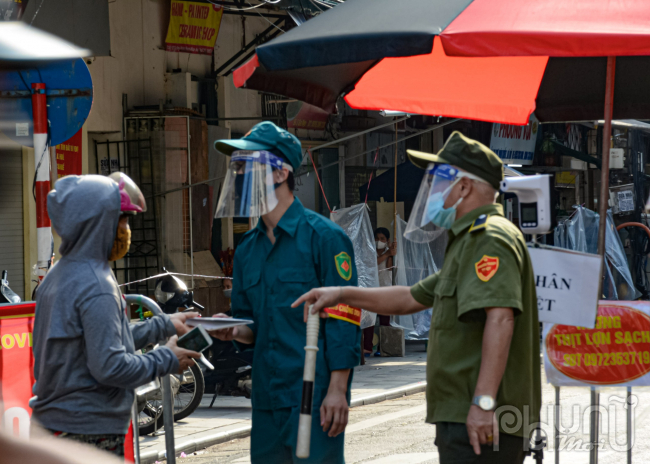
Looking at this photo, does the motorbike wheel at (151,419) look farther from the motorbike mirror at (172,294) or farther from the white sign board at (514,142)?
the white sign board at (514,142)

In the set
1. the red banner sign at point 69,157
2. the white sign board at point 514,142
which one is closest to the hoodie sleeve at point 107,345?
the red banner sign at point 69,157

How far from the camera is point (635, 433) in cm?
739

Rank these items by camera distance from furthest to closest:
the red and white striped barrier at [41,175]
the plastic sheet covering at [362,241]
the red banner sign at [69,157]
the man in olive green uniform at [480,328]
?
1. the plastic sheet covering at [362,241]
2. the red banner sign at [69,157]
3. the red and white striped barrier at [41,175]
4. the man in olive green uniform at [480,328]

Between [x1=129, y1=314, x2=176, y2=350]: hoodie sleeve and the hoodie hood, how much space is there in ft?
1.60

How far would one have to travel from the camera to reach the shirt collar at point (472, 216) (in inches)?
131

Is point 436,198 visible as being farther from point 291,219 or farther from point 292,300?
point 292,300

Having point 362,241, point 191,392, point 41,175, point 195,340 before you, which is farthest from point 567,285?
point 362,241

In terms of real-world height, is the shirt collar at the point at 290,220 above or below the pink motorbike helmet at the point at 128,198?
below

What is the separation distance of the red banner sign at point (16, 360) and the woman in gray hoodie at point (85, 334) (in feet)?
6.91

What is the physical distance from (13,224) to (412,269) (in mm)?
6019

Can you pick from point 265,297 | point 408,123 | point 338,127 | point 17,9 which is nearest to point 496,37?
point 265,297

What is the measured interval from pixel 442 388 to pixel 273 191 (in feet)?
3.85

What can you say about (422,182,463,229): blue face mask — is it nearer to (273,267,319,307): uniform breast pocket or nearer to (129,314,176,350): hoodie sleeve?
(273,267,319,307): uniform breast pocket

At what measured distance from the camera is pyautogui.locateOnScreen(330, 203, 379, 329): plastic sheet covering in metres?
12.4
